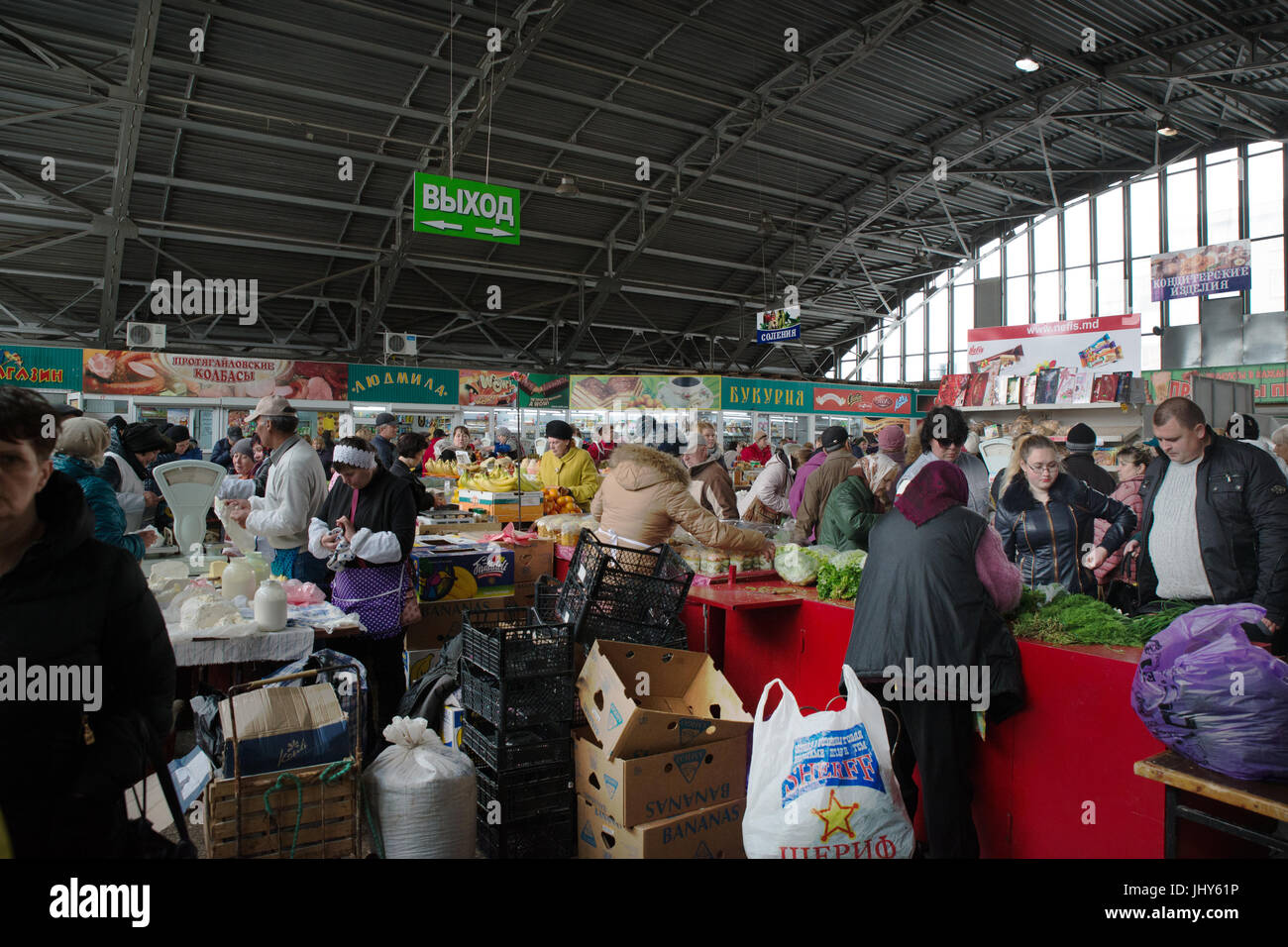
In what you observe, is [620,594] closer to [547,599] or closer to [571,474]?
[547,599]

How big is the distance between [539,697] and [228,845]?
1.09 meters

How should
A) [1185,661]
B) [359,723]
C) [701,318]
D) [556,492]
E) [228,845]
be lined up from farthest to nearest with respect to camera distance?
[701,318]
[556,492]
[359,723]
[228,845]
[1185,661]

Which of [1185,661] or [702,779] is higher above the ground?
[1185,661]

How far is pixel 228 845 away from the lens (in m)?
2.46

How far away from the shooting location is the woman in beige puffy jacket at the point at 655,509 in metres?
3.96

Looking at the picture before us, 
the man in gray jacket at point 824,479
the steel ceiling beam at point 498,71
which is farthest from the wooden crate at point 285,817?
the steel ceiling beam at point 498,71

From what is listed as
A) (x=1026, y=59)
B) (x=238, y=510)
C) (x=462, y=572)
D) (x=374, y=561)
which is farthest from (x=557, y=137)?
(x=374, y=561)

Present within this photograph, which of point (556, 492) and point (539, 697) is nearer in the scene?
point (539, 697)

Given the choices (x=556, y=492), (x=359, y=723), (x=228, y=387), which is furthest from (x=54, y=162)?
(x=359, y=723)

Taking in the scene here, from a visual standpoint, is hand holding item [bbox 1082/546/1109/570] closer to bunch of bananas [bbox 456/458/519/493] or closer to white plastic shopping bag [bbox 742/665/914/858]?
white plastic shopping bag [bbox 742/665/914/858]

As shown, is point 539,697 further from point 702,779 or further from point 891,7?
point 891,7

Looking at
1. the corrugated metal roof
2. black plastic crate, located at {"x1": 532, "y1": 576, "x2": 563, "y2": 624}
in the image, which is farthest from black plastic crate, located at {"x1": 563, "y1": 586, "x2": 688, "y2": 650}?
the corrugated metal roof

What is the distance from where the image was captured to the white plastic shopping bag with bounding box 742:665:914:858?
2.22 metres

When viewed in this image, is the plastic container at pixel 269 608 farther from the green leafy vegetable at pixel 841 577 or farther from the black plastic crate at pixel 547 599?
the green leafy vegetable at pixel 841 577
